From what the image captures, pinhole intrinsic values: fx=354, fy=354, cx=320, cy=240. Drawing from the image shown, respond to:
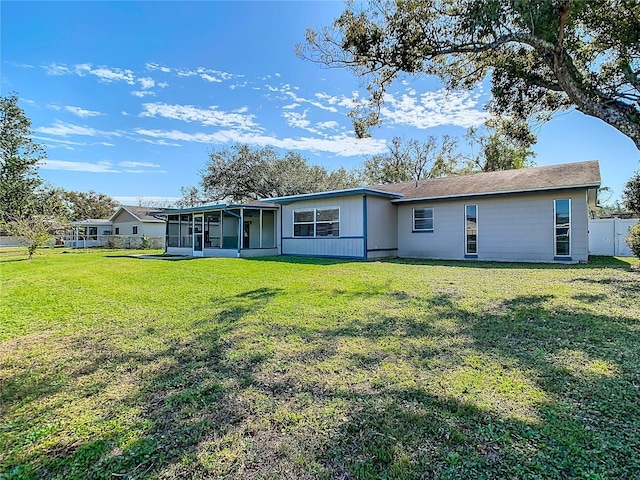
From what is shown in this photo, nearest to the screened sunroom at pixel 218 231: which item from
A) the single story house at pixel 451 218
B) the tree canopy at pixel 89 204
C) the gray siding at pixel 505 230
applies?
the single story house at pixel 451 218

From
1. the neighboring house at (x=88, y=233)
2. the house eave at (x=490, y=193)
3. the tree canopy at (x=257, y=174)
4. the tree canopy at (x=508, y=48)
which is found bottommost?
the neighboring house at (x=88, y=233)

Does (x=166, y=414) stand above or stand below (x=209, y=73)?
below

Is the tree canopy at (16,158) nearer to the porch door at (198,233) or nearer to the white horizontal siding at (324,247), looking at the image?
the porch door at (198,233)

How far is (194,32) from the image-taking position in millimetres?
10969

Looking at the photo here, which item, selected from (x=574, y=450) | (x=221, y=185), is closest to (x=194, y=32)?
(x=574, y=450)

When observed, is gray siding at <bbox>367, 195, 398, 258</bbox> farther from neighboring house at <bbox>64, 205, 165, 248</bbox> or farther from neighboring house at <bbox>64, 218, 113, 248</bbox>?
neighboring house at <bbox>64, 218, 113, 248</bbox>

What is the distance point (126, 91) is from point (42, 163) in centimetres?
2099

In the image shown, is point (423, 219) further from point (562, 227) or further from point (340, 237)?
point (562, 227)

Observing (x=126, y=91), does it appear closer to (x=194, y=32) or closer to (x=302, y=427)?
(x=194, y=32)

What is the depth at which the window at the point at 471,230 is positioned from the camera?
13.4 meters

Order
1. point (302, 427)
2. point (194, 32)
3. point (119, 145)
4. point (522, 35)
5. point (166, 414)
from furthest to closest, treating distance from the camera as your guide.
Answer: point (119, 145) < point (194, 32) < point (522, 35) < point (166, 414) < point (302, 427)

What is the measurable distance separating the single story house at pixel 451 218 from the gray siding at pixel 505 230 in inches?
1.1

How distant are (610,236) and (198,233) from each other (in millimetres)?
19905

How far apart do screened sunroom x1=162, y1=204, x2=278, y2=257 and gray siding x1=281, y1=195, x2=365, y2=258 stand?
1466mm
